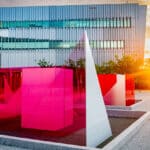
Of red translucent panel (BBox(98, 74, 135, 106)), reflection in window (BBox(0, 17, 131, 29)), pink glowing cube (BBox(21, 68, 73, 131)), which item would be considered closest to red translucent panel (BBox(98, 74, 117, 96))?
red translucent panel (BBox(98, 74, 135, 106))

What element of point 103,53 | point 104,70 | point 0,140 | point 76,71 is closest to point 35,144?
point 0,140

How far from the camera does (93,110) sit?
8.08 metres

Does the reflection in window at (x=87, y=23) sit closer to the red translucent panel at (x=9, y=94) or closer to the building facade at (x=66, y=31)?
the building facade at (x=66, y=31)

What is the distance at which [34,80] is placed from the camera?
1034 centimetres

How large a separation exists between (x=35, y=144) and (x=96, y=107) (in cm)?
167

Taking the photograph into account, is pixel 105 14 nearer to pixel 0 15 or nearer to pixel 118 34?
pixel 118 34

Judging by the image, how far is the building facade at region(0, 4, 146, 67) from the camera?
62.2 m

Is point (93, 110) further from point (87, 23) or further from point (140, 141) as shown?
point (87, 23)

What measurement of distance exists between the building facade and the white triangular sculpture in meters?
53.6

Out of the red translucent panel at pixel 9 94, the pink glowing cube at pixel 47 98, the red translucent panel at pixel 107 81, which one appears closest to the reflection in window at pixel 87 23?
the red translucent panel at pixel 107 81

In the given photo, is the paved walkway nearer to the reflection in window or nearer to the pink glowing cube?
the pink glowing cube

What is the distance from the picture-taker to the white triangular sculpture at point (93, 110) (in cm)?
782

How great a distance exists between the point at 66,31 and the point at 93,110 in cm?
5661

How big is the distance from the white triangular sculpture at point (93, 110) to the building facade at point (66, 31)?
5358 centimetres
